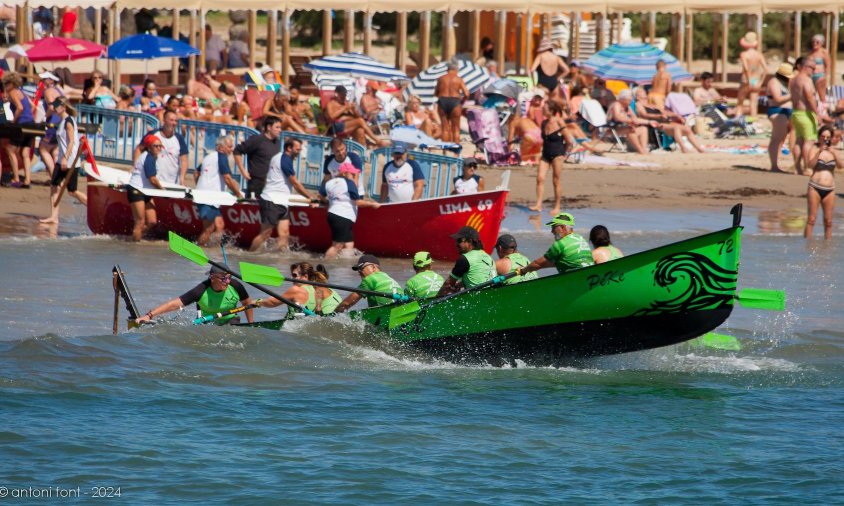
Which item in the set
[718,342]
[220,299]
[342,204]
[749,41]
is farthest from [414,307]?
[749,41]

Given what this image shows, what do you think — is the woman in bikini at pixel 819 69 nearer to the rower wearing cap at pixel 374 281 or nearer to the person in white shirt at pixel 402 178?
the person in white shirt at pixel 402 178

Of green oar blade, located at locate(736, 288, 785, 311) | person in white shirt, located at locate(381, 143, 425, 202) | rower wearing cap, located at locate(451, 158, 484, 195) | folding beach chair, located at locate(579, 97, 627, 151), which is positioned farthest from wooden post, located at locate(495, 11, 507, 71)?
green oar blade, located at locate(736, 288, 785, 311)

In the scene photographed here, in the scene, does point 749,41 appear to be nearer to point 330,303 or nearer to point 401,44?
point 401,44

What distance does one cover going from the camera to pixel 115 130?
20156 millimetres

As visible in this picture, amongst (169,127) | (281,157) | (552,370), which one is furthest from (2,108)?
(552,370)

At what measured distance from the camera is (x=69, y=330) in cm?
1280

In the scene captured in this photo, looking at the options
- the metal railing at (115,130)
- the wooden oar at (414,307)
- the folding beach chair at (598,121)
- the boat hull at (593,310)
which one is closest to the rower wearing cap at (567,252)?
the wooden oar at (414,307)

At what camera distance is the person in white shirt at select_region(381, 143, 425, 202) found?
16.5m

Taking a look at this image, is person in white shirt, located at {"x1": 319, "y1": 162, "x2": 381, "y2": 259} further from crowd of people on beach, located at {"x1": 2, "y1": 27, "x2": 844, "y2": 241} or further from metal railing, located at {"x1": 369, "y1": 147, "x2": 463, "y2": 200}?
metal railing, located at {"x1": 369, "y1": 147, "x2": 463, "y2": 200}

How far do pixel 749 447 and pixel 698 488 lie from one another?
1.00 meters

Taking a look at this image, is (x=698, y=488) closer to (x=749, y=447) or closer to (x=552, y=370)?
(x=749, y=447)

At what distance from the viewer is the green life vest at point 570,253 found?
37.7 feet

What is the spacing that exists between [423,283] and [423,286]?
3 cm

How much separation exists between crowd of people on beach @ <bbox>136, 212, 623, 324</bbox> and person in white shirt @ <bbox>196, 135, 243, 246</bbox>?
12.4 ft
